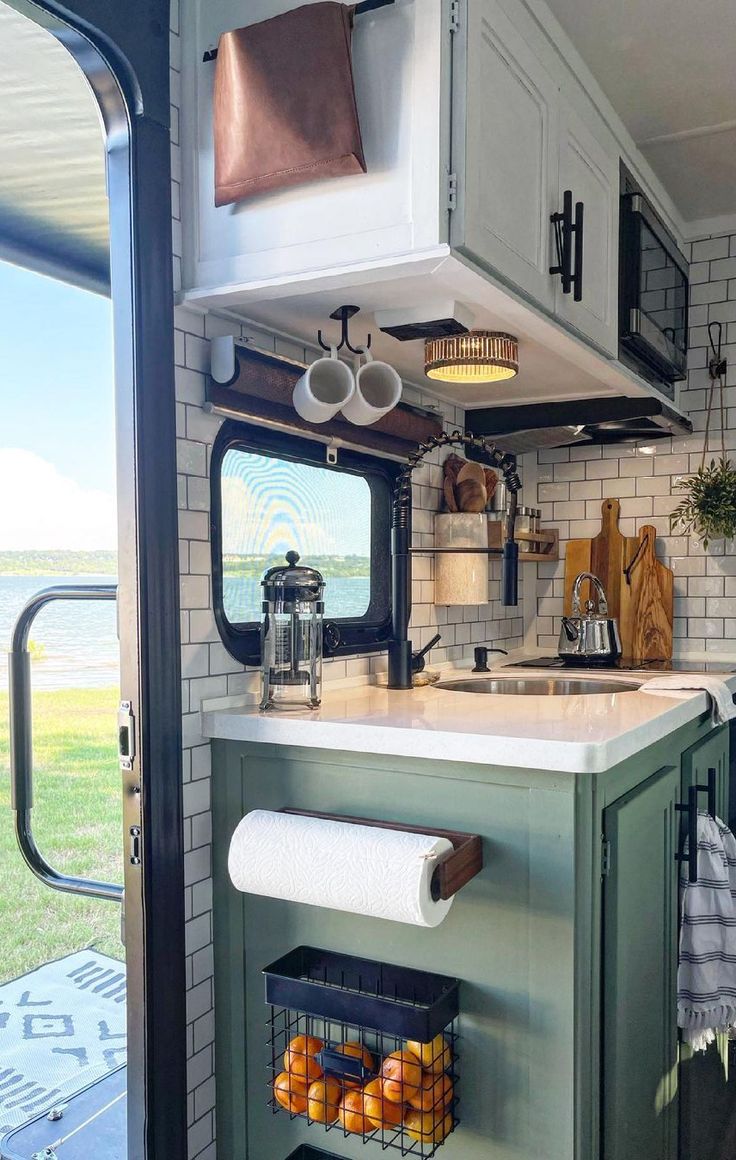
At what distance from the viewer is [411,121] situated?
4.71 ft

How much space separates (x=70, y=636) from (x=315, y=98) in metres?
2.71

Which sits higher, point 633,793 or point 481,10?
point 481,10

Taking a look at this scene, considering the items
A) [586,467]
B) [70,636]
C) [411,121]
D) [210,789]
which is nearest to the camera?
[411,121]

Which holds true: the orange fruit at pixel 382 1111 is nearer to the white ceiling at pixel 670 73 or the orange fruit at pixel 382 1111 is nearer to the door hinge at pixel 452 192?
the door hinge at pixel 452 192

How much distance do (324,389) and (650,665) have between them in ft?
4.82

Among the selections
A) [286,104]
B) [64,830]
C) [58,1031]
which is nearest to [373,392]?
[286,104]

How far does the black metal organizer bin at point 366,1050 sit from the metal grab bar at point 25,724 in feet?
1.33

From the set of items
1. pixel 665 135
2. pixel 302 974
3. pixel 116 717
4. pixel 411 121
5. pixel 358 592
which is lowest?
pixel 302 974

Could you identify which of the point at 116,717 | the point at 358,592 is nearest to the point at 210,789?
the point at 116,717

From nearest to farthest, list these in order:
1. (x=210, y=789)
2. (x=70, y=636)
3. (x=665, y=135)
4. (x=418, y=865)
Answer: (x=418, y=865), (x=210, y=789), (x=665, y=135), (x=70, y=636)

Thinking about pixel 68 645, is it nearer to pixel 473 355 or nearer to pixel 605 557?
pixel 605 557

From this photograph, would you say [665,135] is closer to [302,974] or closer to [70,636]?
[302,974]

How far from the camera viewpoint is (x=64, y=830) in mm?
4320

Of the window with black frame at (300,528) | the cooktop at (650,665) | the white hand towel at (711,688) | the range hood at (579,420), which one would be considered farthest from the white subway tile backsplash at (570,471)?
the white hand towel at (711,688)
